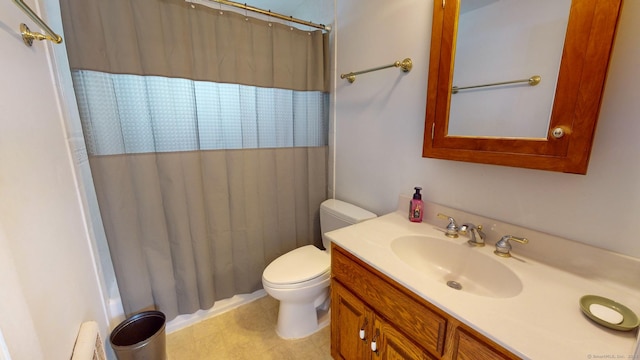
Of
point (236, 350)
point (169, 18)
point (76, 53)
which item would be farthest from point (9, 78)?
point (236, 350)

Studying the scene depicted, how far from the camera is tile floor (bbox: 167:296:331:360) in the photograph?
1.45 meters

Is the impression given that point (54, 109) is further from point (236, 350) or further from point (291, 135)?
point (236, 350)

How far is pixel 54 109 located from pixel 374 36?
61.7 inches

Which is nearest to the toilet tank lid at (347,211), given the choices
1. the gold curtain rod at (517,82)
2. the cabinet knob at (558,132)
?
the gold curtain rod at (517,82)

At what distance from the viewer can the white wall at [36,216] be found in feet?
1.77

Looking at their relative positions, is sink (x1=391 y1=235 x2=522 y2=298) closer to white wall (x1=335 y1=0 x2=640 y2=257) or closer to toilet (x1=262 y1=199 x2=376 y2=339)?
white wall (x1=335 y1=0 x2=640 y2=257)

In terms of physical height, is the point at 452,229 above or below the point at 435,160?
below

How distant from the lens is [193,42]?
1.35 meters

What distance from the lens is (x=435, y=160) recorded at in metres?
1.25

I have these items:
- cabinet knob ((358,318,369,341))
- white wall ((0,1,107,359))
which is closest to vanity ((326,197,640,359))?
cabinet knob ((358,318,369,341))

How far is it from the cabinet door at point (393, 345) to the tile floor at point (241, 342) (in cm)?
62

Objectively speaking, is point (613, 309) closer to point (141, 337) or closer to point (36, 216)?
point (36, 216)

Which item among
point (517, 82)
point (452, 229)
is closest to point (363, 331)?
point (452, 229)

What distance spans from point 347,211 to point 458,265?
71 cm
